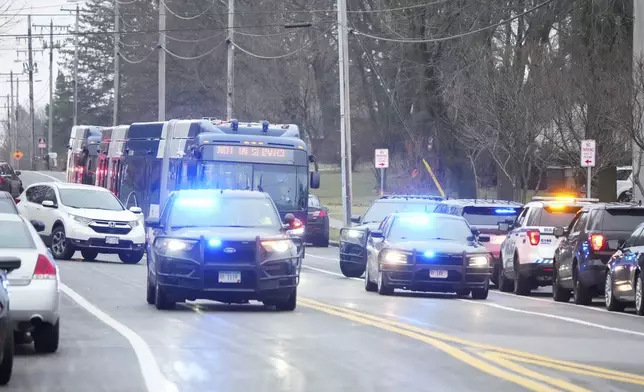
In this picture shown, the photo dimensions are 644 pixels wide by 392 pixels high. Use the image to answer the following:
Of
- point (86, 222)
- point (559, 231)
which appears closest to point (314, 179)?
point (86, 222)

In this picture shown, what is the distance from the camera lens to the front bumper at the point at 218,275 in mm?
20266

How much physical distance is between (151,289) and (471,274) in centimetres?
628

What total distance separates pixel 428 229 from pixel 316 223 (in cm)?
2061

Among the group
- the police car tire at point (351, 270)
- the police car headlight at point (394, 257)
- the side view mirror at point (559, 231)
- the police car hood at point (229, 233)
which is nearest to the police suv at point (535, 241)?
the side view mirror at point (559, 231)

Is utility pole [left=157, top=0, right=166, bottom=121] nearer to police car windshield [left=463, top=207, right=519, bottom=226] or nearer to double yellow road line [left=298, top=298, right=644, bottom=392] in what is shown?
police car windshield [left=463, top=207, right=519, bottom=226]

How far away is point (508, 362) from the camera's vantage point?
1423 centimetres

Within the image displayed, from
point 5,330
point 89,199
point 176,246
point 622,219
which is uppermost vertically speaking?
point 89,199

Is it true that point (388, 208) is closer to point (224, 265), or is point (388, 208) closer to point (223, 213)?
point (223, 213)

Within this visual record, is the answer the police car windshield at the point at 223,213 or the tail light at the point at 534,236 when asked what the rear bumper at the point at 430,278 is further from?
the police car windshield at the point at 223,213

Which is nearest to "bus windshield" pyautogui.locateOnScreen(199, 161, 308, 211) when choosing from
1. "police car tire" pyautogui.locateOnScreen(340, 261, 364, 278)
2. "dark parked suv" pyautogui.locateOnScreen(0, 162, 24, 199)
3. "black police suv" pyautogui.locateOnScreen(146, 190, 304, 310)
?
"police car tire" pyautogui.locateOnScreen(340, 261, 364, 278)

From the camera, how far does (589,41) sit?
4178cm

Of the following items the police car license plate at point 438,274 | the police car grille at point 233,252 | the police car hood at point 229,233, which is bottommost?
the police car license plate at point 438,274

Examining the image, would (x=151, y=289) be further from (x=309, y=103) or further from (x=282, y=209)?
(x=309, y=103)

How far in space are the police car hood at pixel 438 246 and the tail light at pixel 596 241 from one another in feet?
6.12
